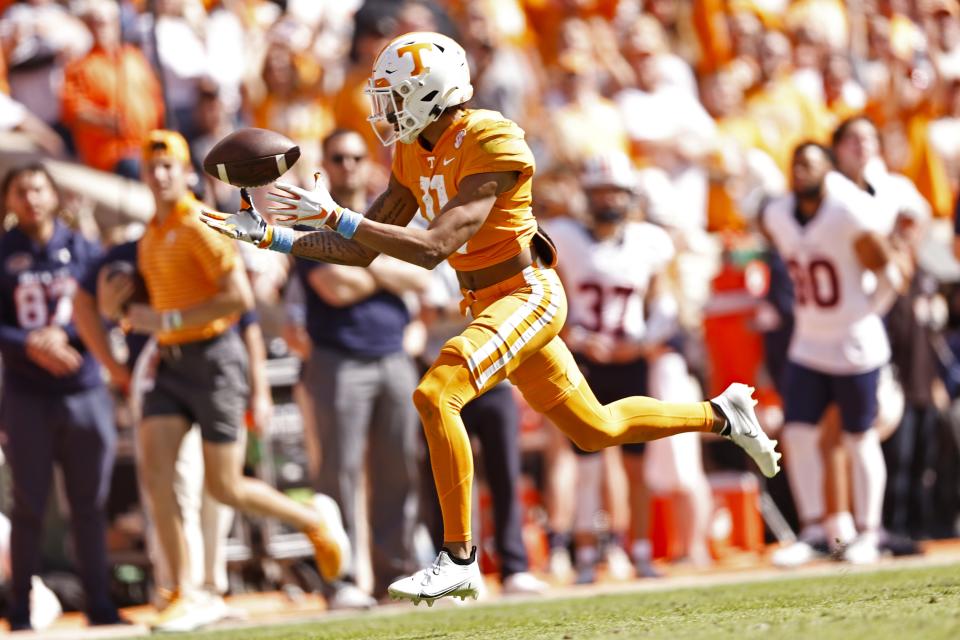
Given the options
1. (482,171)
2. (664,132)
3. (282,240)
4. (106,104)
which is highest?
(106,104)

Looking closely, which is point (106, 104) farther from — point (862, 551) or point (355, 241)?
point (862, 551)

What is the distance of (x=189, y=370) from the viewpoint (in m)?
7.98

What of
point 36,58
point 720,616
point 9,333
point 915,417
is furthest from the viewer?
point 915,417

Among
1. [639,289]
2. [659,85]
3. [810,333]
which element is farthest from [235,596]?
[659,85]

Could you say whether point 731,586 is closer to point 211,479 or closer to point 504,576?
point 504,576

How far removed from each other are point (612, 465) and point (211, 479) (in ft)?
8.43

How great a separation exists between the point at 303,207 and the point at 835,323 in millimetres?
4231

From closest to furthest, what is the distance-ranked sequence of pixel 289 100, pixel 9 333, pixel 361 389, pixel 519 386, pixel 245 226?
1. pixel 245 226
2. pixel 519 386
3. pixel 9 333
4. pixel 361 389
5. pixel 289 100

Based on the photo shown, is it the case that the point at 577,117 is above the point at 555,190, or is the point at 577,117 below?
above

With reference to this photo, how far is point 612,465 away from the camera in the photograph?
31.5ft

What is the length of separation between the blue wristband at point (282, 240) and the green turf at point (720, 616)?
1.48 m

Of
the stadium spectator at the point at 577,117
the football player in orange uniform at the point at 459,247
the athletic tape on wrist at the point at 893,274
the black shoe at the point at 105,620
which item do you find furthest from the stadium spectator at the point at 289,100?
the football player in orange uniform at the point at 459,247

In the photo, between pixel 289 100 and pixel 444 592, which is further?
pixel 289 100

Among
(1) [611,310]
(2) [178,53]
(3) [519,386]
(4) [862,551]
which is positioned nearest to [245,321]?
(1) [611,310]
